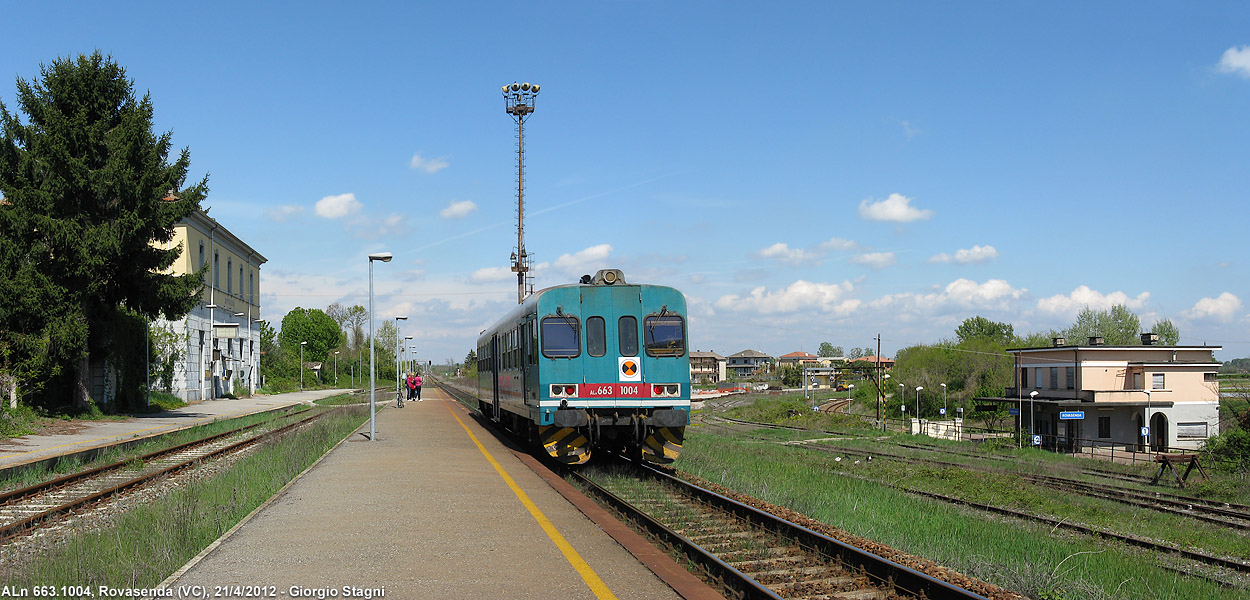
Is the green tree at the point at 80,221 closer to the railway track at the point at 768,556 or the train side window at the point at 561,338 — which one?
the train side window at the point at 561,338

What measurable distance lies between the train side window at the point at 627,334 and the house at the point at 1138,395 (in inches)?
1671

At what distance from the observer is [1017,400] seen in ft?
173

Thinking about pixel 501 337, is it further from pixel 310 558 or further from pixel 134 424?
pixel 134 424

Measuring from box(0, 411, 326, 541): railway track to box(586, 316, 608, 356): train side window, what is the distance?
24.3 feet

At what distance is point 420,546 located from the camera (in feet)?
26.5

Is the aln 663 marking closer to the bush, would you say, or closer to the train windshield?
the train windshield

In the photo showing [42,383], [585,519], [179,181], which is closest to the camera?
[585,519]

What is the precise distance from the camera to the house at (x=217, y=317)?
44031mm

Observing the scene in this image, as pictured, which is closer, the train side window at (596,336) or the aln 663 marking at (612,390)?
the aln 663 marking at (612,390)

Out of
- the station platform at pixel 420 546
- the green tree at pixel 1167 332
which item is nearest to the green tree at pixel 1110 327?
the green tree at pixel 1167 332

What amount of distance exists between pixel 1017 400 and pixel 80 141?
49.2 m

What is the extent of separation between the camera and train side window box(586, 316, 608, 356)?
14664 mm

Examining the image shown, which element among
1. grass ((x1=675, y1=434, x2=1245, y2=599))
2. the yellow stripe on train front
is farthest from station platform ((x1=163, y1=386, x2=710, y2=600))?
grass ((x1=675, y1=434, x2=1245, y2=599))

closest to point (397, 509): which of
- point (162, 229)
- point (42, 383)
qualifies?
point (42, 383)
